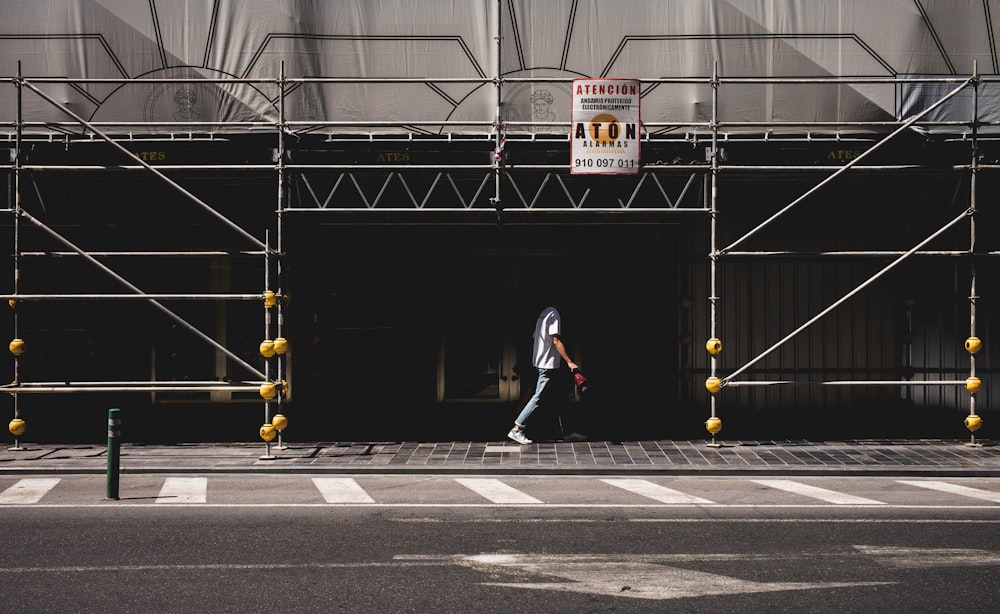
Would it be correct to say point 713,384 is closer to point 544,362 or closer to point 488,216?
point 544,362

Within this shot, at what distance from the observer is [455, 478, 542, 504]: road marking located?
941cm

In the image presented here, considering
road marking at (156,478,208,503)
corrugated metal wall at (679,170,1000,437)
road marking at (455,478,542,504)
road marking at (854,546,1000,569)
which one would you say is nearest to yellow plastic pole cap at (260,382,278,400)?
road marking at (156,478,208,503)

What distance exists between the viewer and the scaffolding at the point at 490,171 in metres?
12.0

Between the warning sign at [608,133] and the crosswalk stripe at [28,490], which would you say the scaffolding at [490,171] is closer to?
the warning sign at [608,133]

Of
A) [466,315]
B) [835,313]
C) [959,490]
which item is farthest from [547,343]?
[959,490]

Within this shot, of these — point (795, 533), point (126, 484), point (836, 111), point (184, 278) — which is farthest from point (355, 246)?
point (795, 533)

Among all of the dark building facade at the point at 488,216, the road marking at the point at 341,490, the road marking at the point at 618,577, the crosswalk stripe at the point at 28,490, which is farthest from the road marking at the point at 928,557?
the crosswalk stripe at the point at 28,490

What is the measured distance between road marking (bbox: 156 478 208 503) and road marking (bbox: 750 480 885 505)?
18.2 ft

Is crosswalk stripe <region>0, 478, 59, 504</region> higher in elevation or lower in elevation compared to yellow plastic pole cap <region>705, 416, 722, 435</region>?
lower

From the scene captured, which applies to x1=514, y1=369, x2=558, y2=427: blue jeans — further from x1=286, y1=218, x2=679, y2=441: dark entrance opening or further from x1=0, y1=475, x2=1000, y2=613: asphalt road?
x1=0, y1=475, x2=1000, y2=613: asphalt road

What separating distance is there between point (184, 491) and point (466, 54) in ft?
22.3

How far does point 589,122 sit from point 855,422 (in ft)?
19.8

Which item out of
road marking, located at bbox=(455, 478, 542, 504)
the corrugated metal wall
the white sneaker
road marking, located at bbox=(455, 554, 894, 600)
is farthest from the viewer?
the corrugated metal wall

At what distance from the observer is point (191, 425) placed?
14.4 meters
